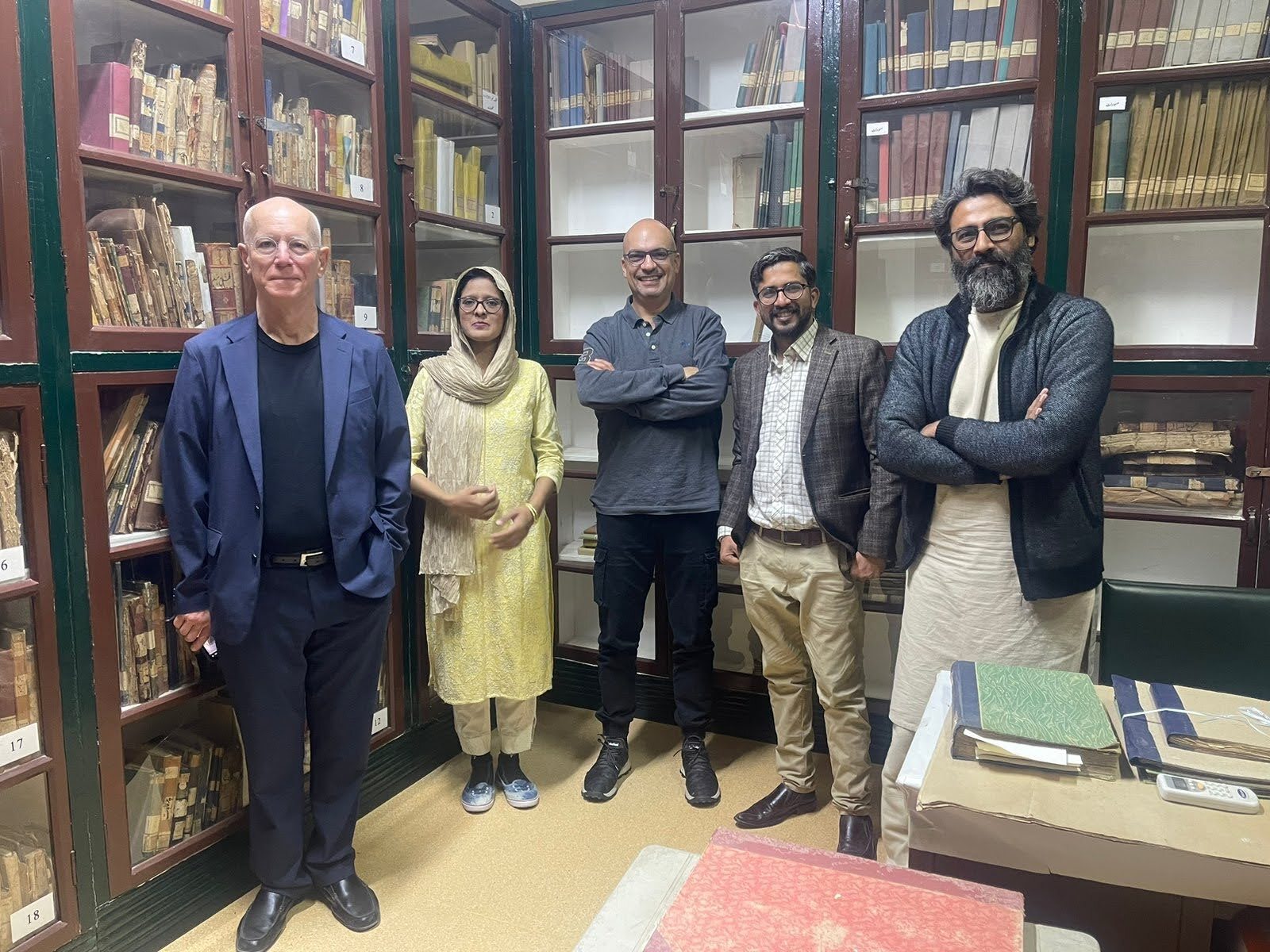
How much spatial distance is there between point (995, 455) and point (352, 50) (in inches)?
81.6

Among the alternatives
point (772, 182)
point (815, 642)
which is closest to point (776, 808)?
point (815, 642)

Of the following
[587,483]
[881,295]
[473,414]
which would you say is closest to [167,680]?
[473,414]

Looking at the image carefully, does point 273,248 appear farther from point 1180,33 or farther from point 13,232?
point 1180,33

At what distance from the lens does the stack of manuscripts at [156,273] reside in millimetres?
1927

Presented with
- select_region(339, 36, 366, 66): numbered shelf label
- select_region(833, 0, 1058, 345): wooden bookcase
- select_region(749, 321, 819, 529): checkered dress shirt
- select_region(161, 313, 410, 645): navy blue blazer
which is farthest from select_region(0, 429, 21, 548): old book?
select_region(833, 0, 1058, 345): wooden bookcase

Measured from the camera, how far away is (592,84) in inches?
126

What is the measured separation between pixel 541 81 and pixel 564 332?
35.6 inches

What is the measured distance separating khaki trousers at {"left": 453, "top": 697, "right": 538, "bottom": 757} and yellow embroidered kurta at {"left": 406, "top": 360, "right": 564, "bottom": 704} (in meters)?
0.07

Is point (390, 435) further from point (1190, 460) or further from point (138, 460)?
point (1190, 460)

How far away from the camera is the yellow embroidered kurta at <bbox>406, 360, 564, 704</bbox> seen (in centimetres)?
265

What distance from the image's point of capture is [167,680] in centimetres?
214

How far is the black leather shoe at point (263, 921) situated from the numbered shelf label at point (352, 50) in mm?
2233

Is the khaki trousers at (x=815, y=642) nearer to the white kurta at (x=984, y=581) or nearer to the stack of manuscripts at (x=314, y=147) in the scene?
the white kurta at (x=984, y=581)

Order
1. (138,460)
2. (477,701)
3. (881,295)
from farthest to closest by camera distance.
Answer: (881,295), (477,701), (138,460)
